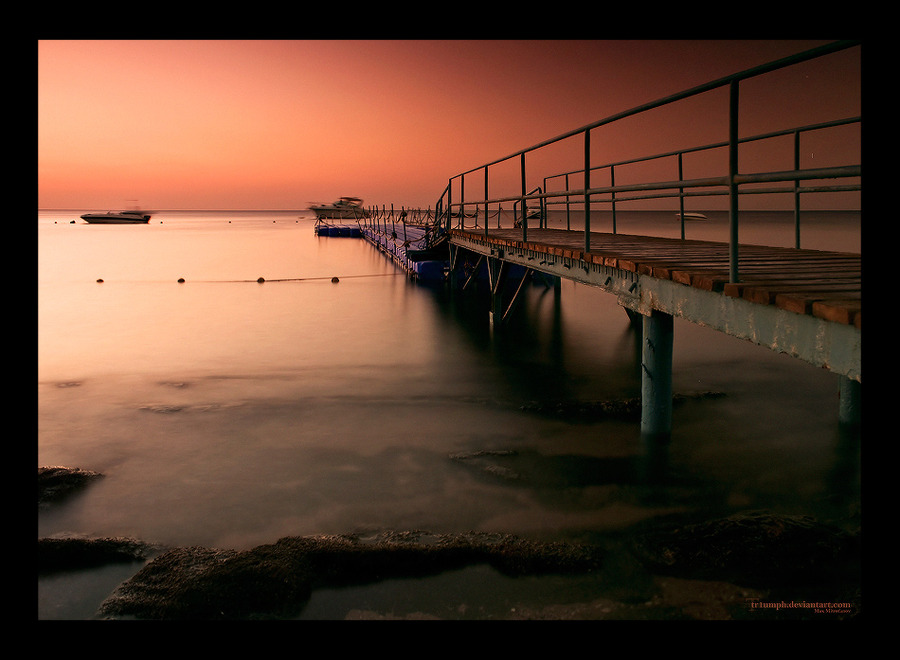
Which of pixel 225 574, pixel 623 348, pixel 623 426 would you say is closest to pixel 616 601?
pixel 225 574

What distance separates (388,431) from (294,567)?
276 cm

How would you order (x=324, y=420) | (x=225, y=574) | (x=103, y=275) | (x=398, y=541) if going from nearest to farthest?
(x=225, y=574) < (x=398, y=541) < (x=324, y=420) < (x=103, y=275)

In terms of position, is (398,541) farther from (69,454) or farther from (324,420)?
(69,454)

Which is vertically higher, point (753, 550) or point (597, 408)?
point (597, 408)

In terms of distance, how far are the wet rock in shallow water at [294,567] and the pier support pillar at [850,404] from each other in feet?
11.3

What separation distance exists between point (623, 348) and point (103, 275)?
19439mm

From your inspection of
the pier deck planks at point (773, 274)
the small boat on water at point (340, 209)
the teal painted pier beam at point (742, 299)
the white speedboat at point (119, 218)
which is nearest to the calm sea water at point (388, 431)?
the teal painted pier beam at point (742, 299)

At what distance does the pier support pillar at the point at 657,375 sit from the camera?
5.25 m

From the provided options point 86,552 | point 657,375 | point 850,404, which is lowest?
point 86,552

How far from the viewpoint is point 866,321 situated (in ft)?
8.51

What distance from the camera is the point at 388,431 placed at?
21.3ft

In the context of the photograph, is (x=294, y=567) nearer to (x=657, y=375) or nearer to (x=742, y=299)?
(x=742, y=299)

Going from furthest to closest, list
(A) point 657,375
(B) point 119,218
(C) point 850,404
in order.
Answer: (B) point 119,218, (C) point 850,404, (A) point 657,375

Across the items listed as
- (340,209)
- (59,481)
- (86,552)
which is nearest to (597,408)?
(86,552)
